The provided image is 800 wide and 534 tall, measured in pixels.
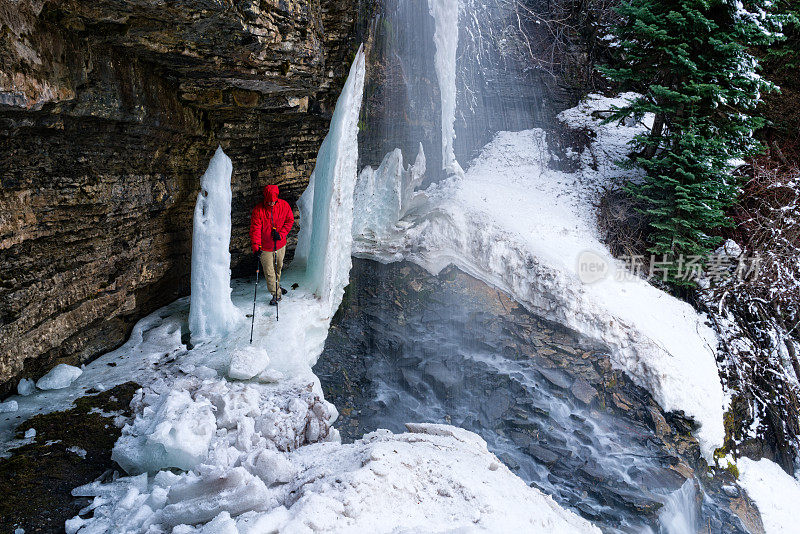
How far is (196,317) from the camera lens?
16.9 feet

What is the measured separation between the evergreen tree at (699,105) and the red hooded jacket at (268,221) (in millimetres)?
6020

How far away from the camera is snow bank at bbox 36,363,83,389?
3.96 m

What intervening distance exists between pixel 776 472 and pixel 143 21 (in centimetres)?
957

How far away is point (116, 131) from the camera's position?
4.08 meters

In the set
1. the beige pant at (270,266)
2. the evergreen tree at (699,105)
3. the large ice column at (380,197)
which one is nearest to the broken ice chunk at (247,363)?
the beige pant at (270,266)

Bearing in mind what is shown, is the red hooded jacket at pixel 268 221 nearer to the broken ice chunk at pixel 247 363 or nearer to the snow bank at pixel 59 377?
the broken ice chunk at pixel 247 363

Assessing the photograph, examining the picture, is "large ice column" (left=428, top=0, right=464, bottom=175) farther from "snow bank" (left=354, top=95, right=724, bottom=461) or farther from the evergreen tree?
the evergreen tree

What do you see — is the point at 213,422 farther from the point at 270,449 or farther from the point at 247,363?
the point at 247,363

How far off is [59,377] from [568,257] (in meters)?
7.16

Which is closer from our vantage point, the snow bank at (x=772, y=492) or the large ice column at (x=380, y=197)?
the snow bank at (x=772, y=492)

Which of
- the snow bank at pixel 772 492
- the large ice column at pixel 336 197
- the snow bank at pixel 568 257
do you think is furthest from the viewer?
the snow bank at pixel 568 257

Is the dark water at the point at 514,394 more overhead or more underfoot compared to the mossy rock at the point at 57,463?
more underfoot

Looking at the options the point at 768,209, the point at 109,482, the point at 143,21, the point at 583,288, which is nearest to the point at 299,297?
the point at 109,482

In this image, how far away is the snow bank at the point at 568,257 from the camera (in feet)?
21.7
